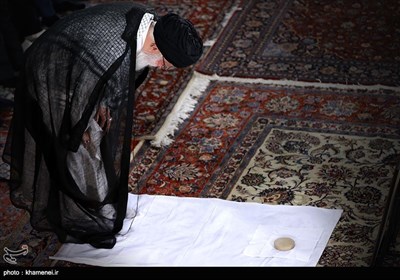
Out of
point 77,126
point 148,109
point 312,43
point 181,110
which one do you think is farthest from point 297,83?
point 77,126

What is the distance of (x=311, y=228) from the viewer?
161 inches

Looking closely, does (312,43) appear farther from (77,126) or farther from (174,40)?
(77,126)

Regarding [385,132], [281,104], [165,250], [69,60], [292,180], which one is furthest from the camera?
[281,104]

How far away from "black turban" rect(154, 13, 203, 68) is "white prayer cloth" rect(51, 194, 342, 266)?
0.78m

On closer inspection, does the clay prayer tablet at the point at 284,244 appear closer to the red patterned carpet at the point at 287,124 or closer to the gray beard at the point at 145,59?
the red patterned carpet at the point at 287,124

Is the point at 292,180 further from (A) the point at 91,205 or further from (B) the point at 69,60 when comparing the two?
(B) the point at 69,60

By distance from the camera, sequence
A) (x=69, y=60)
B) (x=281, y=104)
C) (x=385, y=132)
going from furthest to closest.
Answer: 1. (x=281, y=104)
2. (x=385, y=132)
3. (x=69, y=60)

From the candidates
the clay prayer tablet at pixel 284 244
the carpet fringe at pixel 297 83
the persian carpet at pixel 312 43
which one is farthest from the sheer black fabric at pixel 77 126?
the persian carpet at pixel 312 43

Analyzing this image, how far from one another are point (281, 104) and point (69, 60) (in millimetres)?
1794

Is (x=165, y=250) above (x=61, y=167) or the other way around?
the other way around

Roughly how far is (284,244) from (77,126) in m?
1.05

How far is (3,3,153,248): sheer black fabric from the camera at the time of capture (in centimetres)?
374

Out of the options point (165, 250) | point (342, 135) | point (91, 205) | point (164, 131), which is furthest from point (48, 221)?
point (342, 135)

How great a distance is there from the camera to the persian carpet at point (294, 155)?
430cm
